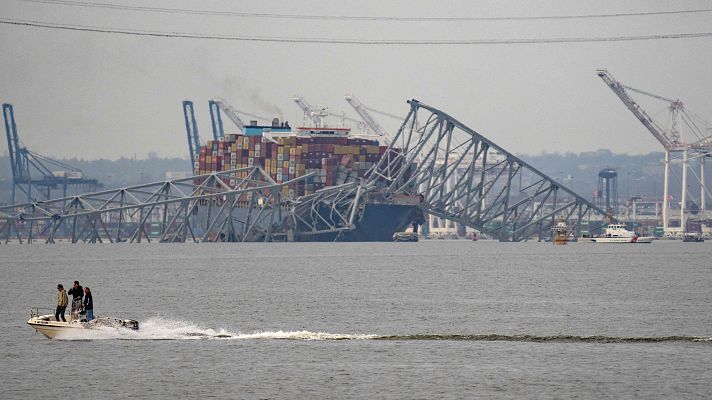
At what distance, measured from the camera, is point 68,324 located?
196 feet

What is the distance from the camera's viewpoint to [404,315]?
75.6 meters

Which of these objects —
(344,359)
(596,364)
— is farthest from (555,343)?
(344,359)

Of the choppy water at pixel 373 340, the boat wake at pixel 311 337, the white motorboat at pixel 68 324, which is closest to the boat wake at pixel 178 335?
the boat wake at pixel 311 337

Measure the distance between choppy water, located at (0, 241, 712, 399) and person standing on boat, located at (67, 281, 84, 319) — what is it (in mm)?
1763

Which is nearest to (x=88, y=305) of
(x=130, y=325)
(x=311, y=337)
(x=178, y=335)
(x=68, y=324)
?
(x=68, y=324)

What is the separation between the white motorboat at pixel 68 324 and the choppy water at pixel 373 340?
67 centimetres

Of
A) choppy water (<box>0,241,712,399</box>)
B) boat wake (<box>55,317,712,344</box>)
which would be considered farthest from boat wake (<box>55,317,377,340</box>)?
choppy water (<box>0,241,712,399</box>)

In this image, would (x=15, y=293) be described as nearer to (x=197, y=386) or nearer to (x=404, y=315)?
(x=404, y=315)

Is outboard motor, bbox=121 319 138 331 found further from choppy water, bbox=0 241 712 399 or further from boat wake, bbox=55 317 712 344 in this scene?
choppy water, bbox=0 241 712 399

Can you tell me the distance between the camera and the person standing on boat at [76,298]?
58500 millimetres

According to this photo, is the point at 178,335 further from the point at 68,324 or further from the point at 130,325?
the point at 68,324

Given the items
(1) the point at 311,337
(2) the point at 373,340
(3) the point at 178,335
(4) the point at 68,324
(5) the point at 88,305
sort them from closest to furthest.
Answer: (5) the point at 88,305 → (4) the point at 68,324 → (2) the point at 373,340 → (1) the point at 311,337 → (3) the point at 178,335

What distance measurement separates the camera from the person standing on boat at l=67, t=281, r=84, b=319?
58500 millimetres

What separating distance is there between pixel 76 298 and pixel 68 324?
168cm
